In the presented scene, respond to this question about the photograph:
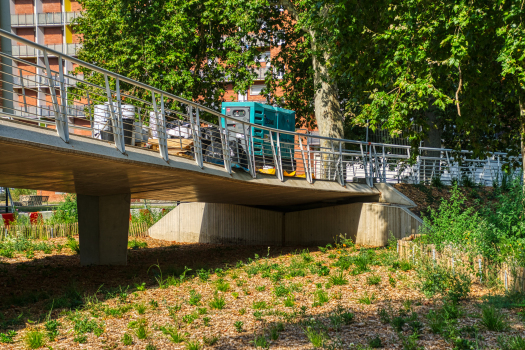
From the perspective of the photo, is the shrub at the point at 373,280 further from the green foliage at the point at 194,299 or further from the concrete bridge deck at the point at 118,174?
the concrete bridge deck at the point at 118,174

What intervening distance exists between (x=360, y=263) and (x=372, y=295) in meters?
2.74

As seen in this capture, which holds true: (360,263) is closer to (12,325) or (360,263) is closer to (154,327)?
(154,327)

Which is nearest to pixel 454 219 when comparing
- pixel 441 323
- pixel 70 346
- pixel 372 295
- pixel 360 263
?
pixel 360 263

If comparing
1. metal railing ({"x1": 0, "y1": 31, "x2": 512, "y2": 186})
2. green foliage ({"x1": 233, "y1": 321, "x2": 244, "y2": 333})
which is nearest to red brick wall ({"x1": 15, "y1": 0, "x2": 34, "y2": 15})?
metal railing ({"x1": 0, "y1": 31, "x2": 512, "y2": 186})

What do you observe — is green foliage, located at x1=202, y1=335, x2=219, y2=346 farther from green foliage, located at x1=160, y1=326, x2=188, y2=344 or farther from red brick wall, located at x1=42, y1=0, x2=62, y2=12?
red brick wall, located at x1=42, y1=0, x2=62, y2=12

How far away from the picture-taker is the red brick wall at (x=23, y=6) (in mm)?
49281

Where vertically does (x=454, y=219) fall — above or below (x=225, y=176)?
below

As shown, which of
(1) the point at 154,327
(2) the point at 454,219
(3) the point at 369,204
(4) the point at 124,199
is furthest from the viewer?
(3) the point at 369,204

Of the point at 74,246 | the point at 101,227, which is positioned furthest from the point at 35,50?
the point at 101,227

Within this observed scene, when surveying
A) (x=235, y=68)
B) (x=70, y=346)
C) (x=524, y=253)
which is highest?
(x=235, y=68)

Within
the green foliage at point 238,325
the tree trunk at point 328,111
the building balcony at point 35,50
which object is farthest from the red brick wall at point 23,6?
the green foliage at point 238,325

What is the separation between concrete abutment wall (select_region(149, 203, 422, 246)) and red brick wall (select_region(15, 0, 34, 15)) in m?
37.8

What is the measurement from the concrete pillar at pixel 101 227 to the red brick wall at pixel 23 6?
43128 mm

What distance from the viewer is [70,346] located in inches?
265
